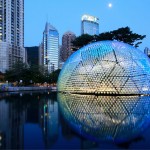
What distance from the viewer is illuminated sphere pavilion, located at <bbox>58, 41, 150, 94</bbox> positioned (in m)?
31.8

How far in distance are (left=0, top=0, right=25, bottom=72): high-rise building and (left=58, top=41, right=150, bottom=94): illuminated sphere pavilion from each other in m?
99.6

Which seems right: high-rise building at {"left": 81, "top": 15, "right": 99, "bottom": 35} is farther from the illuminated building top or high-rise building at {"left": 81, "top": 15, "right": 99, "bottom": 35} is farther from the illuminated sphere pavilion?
the illuminated sphere pavilion

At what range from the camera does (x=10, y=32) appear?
456 feet

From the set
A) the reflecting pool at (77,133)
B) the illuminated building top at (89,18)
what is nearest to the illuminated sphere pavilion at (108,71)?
the reflecting pool at (77,133)

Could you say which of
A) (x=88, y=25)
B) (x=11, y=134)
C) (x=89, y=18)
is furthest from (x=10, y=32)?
(x=11, y=134)

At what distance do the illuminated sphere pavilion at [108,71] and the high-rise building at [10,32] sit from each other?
327 ft

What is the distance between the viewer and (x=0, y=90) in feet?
155

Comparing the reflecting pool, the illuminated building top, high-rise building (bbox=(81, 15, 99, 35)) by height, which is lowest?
the reflecting pool

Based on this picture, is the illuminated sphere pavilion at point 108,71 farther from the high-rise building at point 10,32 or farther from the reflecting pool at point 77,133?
the high-rise building at point 10,32

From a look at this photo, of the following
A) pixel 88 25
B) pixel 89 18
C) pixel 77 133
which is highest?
pixel 89 18

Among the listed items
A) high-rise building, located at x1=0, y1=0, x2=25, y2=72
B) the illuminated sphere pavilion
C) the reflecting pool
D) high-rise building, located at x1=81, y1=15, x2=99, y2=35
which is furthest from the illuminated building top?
the reflecting pool

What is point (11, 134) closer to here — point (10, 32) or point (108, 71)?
point (108, 71)

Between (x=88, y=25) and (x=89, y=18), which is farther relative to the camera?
(x=88, y=25)

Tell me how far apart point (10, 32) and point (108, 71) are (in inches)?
4434
